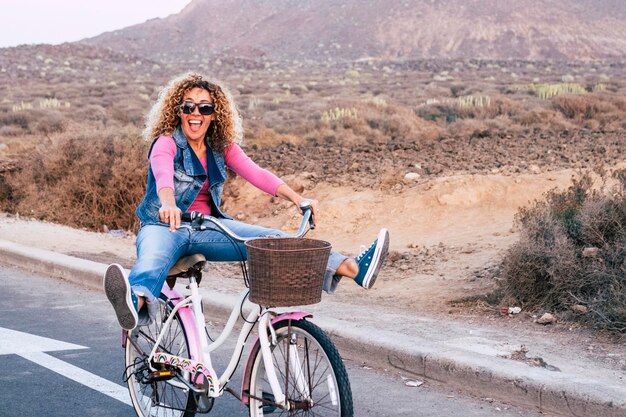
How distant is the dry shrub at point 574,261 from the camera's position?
7.98 metres

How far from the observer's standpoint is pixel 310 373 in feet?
14.9

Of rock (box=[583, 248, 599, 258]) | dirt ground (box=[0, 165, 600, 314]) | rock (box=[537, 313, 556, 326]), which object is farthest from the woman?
dirt ground (box=[0, 165, 600, 314])

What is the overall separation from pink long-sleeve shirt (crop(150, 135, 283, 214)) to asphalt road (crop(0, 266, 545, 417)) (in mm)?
1414

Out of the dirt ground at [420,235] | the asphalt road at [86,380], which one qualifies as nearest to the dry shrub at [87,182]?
the dirt ground at [420,235]

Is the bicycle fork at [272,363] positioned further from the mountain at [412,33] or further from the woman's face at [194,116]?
the mountain at [412,33]

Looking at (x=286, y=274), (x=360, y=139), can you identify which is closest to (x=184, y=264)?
(x=286, y=274)

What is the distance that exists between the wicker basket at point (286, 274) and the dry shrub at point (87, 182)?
12.4 metres

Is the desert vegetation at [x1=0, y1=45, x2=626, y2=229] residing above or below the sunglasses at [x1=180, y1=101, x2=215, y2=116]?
below

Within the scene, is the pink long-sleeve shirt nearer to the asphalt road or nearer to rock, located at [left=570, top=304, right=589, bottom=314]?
→ the asphalt road

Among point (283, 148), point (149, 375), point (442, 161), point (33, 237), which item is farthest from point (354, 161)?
point (149, 375)

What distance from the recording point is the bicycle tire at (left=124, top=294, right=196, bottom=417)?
518cm

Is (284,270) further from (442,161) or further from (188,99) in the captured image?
(442,161)

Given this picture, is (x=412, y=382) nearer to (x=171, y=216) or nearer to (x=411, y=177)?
(x=171, y=216)

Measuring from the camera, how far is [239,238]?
4.73 m
